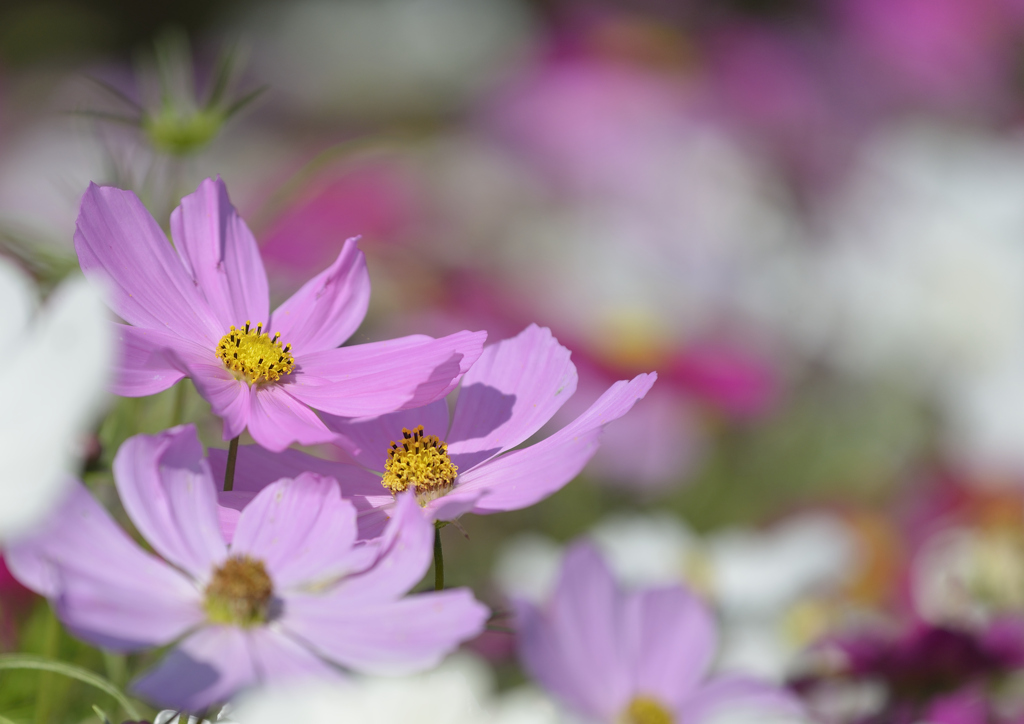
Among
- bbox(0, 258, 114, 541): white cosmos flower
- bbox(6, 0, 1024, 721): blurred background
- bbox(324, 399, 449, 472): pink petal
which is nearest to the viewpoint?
bbox(0, 258, 114, 541): white cosmos flower

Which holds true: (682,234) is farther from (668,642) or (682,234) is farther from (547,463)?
(547,463)

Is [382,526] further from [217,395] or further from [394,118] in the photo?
[394,118]

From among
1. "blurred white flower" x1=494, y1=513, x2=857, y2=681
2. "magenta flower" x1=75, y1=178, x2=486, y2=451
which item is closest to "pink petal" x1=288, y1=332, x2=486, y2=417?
"magenta flower" x1=75, y1=178, x2=486, y2=451

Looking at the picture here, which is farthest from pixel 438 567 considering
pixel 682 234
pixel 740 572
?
pixel 682 234

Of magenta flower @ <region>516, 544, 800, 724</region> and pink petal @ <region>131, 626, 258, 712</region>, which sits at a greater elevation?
pink petal @ <region>131, 626, 258, 712</region>

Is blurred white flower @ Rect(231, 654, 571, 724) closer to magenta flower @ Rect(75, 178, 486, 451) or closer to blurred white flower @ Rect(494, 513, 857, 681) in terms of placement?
magenta flower @ Rect(75, 178, 486, 451)

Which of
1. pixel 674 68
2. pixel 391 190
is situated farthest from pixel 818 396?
pixel 674 68
